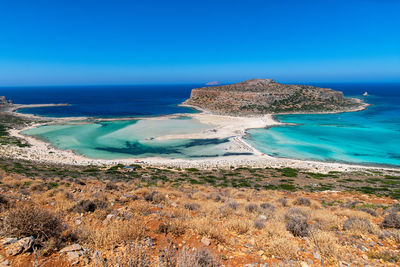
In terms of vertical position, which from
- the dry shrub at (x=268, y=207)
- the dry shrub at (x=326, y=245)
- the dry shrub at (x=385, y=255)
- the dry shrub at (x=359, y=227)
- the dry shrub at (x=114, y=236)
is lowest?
the dry shrub at (x=268, y=207)

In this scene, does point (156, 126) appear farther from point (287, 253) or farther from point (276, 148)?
point (287, 253)

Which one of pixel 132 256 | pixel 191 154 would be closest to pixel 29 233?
pixel 132 256

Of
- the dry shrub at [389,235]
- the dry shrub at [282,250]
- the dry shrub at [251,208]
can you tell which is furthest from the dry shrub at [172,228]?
the dry shrub at [389,235]

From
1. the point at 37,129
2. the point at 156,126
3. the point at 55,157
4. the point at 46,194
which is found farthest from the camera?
the point at 156,126

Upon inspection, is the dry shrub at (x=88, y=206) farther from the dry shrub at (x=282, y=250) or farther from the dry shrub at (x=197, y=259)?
the dry shrub at (x=282, y=250)

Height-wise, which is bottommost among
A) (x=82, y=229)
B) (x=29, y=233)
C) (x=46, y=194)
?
(x=46, y=194)

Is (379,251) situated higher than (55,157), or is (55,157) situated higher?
(379,251)

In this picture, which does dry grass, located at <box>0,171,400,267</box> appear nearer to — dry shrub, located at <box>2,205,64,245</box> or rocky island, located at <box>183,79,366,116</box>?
dry shrub, located at <box>2,205,64,245</box>
